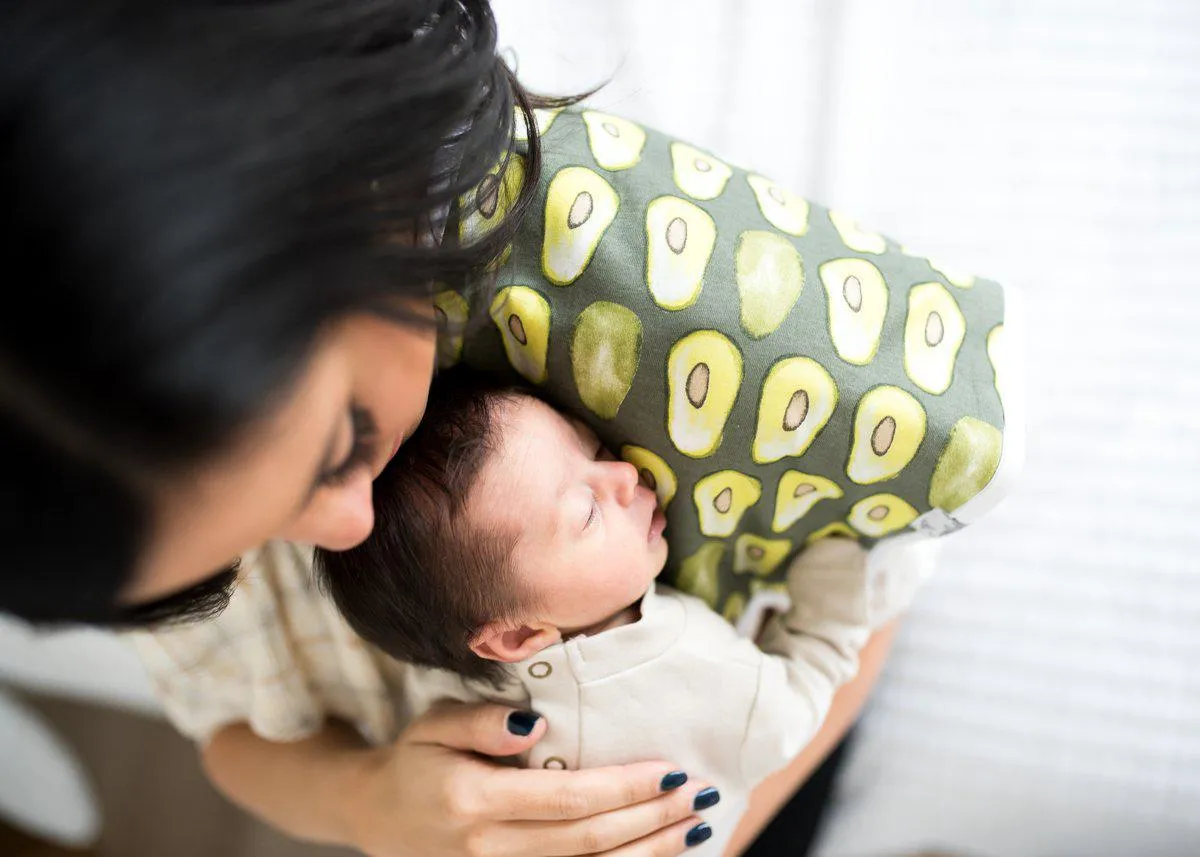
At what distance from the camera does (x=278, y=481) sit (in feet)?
1.50

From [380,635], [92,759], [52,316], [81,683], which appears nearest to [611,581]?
[380,635]

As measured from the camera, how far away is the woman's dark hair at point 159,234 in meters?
0.39

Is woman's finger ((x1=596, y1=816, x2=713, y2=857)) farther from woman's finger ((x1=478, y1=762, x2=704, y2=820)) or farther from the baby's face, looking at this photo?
the baby's face

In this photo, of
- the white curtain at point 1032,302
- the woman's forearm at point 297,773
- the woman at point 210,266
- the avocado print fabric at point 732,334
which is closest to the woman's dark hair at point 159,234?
the woman at point 210,266

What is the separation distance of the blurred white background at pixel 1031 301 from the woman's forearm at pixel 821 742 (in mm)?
88

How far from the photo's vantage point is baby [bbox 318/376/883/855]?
69cm

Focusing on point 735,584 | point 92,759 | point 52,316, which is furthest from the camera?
point 92,759

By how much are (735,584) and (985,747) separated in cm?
32

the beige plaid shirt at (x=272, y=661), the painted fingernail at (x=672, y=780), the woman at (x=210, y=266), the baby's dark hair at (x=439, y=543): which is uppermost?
the woman at (x=210, y=266)

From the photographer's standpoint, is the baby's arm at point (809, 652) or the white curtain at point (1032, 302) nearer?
the baby's arm at point (809, 652)

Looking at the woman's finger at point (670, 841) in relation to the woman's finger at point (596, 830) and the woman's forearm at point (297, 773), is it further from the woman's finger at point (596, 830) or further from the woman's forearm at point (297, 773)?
the woman's forearm at point (297, 773)

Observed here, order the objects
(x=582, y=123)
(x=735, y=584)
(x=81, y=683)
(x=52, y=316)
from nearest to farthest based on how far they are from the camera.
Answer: (x=52, y=316) < (x=582, y=123) < (x=735, y=584) < (x=81, y=683)

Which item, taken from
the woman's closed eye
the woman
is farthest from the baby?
the woman

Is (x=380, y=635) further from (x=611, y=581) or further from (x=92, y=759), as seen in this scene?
(x=92, y=759)
